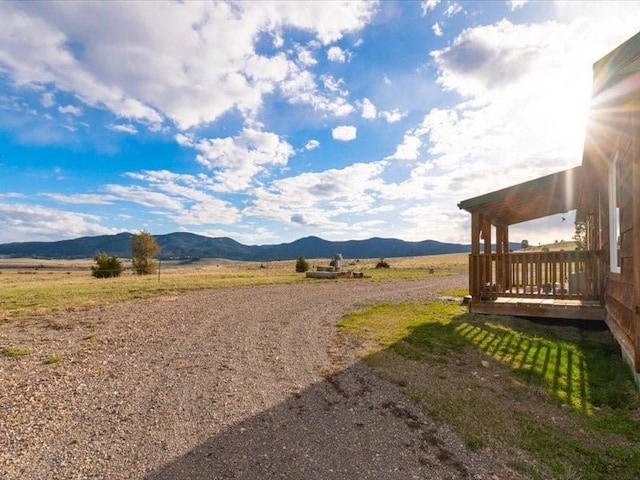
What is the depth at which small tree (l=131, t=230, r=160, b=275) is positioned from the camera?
1656 inches

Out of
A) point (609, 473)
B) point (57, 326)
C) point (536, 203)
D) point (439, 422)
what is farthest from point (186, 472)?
point (536, 203)

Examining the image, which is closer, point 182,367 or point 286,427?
point 286,427

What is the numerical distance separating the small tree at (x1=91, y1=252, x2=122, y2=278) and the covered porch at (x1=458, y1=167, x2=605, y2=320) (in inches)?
1312

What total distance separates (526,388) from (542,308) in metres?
5.10

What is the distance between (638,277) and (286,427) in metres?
4.89

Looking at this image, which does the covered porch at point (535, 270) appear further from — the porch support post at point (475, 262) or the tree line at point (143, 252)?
the tree line at point (143, 252)

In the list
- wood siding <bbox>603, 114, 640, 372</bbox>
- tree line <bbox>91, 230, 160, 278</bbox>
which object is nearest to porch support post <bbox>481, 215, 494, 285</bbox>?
wood siding <bbox>603, 114, 640, 372</bbox>

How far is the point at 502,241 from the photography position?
16.4 metres

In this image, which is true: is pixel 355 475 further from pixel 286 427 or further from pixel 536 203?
pixel 536 203

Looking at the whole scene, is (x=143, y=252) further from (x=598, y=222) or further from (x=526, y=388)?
(x=526, y=388)

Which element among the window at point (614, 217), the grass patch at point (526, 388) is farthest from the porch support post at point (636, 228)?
the window at point (614, 217)

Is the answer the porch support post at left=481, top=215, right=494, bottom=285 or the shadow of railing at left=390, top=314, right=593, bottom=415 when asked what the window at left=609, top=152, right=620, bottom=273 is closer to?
the shadow of railing at left=390, top=314, right=593, bottom=415

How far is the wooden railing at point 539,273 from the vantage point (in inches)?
387

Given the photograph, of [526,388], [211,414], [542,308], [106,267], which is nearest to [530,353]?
[526,388]
